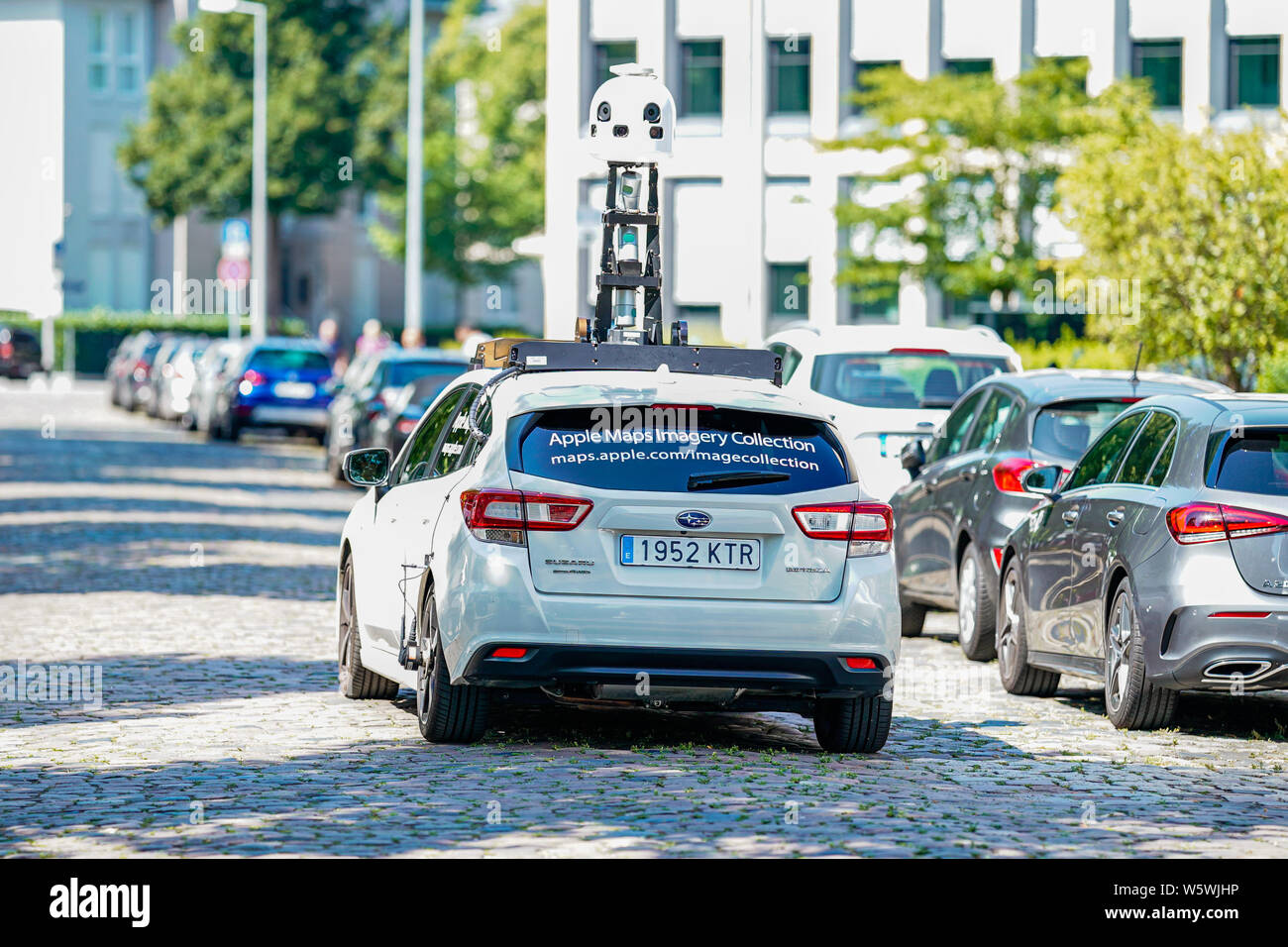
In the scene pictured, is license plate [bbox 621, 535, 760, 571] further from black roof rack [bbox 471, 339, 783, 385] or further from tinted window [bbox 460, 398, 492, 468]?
black roof rack [bbox 471, 339, 783, 385]

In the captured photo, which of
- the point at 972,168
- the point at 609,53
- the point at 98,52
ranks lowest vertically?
the point at 972,168

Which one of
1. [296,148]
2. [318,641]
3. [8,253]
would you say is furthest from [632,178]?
[8,253]

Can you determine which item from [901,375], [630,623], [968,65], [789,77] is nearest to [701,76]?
[789,77]

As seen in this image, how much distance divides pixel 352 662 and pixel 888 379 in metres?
6.73

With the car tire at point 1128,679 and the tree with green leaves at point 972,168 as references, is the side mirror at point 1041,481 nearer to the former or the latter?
the car tire at point 1128,679

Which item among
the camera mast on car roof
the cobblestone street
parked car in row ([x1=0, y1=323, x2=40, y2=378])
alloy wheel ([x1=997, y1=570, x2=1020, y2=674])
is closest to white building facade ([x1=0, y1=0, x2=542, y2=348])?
parked car in row ([x1=0, y1=323, x2=40, y2=378])

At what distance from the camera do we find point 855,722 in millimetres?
9680

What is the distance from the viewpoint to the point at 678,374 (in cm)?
1016

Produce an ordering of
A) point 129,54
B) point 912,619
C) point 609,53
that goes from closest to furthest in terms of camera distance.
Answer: point 912,619 < point 609,53 < point 129,54

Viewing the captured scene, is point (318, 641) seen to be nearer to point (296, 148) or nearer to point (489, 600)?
point (489, 600)

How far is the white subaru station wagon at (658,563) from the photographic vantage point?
9070 millimetres

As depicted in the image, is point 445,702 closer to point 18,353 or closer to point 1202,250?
point 1202,250

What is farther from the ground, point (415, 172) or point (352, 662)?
point (415, 172)
